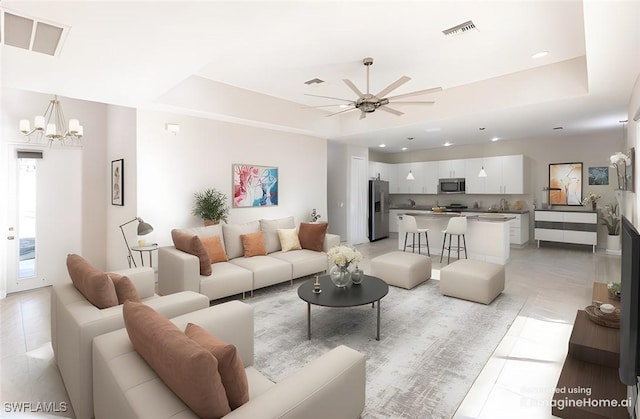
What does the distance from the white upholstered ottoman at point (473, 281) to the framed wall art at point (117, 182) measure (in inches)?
192

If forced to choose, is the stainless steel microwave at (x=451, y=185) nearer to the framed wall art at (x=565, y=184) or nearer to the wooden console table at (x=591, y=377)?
the framed wall art at (x=565, y=184)

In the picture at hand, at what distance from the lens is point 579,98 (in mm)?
4285

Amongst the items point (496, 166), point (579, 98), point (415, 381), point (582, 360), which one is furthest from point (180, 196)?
point (496, 166)

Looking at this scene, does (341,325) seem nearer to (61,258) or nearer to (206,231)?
(206,231)

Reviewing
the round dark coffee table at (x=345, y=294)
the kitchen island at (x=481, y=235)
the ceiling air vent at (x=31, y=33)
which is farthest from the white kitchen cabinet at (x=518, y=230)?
the ceiling air vent at (x=31, y=33)

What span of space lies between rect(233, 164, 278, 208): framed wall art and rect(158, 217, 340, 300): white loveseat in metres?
0.76

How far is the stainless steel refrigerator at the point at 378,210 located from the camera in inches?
343

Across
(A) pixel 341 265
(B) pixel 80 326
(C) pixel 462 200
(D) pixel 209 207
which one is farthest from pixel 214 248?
(C) pixel 462 200

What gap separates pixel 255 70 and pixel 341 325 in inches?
134

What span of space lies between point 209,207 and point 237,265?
1.25 m

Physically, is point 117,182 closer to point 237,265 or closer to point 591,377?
point 237,265

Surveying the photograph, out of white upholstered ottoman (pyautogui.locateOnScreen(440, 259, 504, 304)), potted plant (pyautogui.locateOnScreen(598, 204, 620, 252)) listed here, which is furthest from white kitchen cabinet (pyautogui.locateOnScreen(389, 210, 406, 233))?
white upholstered ottoman (pyautogui.locateOnScreen(440, 259, 504, 304))

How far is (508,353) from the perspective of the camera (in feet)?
9.21

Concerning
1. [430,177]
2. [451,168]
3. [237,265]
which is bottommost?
[237,265]
